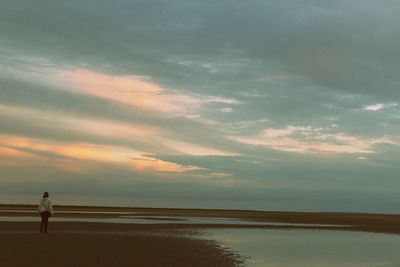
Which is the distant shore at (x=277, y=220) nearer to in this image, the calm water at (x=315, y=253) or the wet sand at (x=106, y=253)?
the calm water at (x=315, y=253)

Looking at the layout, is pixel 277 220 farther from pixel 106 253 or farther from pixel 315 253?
pixel 106 253

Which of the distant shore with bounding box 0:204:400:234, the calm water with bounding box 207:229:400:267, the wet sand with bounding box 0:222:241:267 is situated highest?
the distant shore with bounding box 0:204:400:234

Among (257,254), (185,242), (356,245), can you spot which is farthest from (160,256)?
(356,245)

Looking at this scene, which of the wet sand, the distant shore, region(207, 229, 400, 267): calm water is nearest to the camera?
the wet sand

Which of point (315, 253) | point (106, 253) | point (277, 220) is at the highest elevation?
point (277, 220)

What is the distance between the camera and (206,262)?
66.0 feet

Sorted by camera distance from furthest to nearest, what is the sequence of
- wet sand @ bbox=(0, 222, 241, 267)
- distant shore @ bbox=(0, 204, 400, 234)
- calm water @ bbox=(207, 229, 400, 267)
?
distant shore @ bbox=(0, 204, 400, 234) → calm water @ bbox=(207, 229, 400, 267) → wet sand @ bbox=(0, 222, 241, 267)

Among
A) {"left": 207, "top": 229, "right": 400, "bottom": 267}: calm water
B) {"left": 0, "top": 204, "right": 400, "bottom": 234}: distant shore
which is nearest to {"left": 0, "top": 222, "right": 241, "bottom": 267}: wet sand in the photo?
{"left": 207, "top": 229, "right": 400, "bottom": 267}: calm water

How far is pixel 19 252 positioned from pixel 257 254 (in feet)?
36.1

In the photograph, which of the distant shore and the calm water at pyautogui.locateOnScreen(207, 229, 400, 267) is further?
the distant shore

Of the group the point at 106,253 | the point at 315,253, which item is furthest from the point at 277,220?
the point at 106,253

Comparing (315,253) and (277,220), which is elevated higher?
(277,220)

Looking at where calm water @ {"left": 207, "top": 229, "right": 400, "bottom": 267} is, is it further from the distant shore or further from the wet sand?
the distant shore

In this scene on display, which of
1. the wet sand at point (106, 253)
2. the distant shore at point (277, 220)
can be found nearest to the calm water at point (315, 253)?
the wet sand at point (106, 253)
